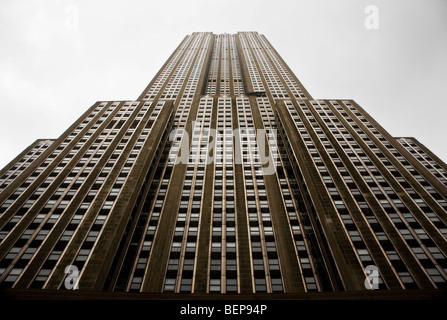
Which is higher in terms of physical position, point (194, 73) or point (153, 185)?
point (194, 73)

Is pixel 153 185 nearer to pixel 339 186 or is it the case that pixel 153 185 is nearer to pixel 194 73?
pixel 339 186

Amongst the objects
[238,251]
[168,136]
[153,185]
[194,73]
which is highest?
[194,73]

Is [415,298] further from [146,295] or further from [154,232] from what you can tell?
[154,232]

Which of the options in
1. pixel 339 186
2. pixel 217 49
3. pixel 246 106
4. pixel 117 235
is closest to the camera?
pixel 117 235

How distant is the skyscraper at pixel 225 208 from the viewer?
32.7 metres

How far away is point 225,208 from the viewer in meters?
45.1

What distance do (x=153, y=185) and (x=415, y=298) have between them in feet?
140

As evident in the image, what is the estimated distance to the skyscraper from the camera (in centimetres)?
3269

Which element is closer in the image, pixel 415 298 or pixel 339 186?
pixel 415 298

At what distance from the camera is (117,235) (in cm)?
3666

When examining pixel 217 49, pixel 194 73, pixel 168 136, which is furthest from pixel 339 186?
pixel 217 49

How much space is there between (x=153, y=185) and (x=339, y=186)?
33.5 meters

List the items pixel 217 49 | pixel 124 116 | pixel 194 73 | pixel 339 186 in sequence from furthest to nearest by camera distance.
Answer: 1. pixel 217 49
2. pixel 194 73
3. pixel 124 116
4. pixel 339 186
